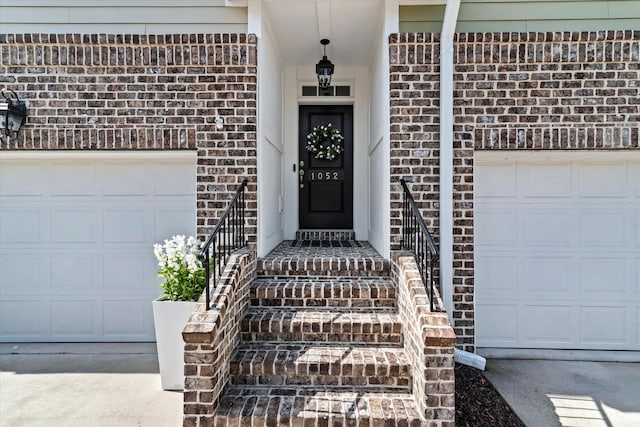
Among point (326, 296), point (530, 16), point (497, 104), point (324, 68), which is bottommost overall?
point (326, 296)

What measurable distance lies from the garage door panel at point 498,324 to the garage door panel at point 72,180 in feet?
13.7

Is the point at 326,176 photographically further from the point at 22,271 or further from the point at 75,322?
the point at 22,271

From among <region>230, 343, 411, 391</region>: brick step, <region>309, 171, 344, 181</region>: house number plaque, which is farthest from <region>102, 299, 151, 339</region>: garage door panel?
<region>309, 171, 344, 181</region>: house number plaque

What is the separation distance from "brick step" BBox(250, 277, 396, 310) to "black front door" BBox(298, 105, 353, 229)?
190cm

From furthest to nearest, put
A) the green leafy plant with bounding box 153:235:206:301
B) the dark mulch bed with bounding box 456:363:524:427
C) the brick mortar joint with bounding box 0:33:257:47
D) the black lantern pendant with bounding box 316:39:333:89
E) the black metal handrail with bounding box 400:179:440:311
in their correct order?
the black lantern pendant with bounding box 316:39:333:89 < the brick mortar joint with bounding box 0:33:257:47 < the black metal handrail with bounding box 400:179:440:311 < the green leafy plant with bounding box 153:235:206:301 < the dark mulch bed with bounding box 456:363:524:427

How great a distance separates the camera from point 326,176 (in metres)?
4.97

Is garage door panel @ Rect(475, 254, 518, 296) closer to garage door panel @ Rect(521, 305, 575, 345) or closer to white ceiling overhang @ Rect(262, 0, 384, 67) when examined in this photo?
garage door panel @ Rect(521, 305, 575, 345)

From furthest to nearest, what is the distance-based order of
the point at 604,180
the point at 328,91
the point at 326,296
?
1. the point at 328,91
2. the point at 604,180
3. the point at 326,296

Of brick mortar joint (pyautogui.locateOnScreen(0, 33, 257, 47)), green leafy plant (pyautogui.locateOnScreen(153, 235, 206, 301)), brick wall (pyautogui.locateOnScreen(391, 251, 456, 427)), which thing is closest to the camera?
brick wall (pyautogui.locateOnScreen(391, 251, 456, 427))

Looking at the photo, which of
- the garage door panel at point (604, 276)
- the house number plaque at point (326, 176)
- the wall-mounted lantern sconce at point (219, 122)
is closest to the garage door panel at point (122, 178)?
the wall-mounted lantern sconce at point (219, 122)

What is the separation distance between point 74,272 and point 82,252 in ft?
0.74

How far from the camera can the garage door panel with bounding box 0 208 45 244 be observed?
393 cm

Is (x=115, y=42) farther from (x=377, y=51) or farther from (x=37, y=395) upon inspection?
(x=37, y=395)

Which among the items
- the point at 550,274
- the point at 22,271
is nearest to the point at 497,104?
the point at 550,274
